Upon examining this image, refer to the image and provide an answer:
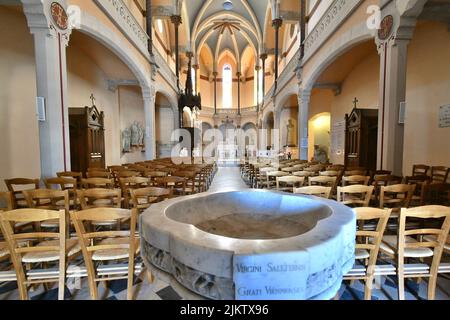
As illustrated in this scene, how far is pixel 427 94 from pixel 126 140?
11341 millimetres

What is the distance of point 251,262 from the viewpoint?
100 cm

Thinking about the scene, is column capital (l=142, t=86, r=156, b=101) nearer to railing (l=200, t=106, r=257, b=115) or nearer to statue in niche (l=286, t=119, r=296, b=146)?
statue in niche (l=286, t=119, r=296, b=146)

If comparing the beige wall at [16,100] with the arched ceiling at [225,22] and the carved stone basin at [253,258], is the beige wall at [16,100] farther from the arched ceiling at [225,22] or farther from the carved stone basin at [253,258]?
the arched ceiling at [225,22]

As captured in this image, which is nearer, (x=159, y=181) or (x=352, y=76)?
(x=159, y=181)

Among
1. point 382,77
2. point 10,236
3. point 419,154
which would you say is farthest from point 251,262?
point 419,154

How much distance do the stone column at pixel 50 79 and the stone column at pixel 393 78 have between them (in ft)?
20.5

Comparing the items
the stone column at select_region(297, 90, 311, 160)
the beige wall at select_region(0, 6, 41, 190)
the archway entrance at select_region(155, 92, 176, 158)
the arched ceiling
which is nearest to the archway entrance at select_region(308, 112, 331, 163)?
the stone column at select_region(297, 90, 311, 160)

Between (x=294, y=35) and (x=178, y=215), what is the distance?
1474 centimetres

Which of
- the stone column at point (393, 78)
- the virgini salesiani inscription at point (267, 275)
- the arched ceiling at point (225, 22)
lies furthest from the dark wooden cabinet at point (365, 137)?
the virgini salesiani inscription at point (267, 275)

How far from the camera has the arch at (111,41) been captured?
18.1 feet

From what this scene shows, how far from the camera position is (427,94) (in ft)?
20.3
